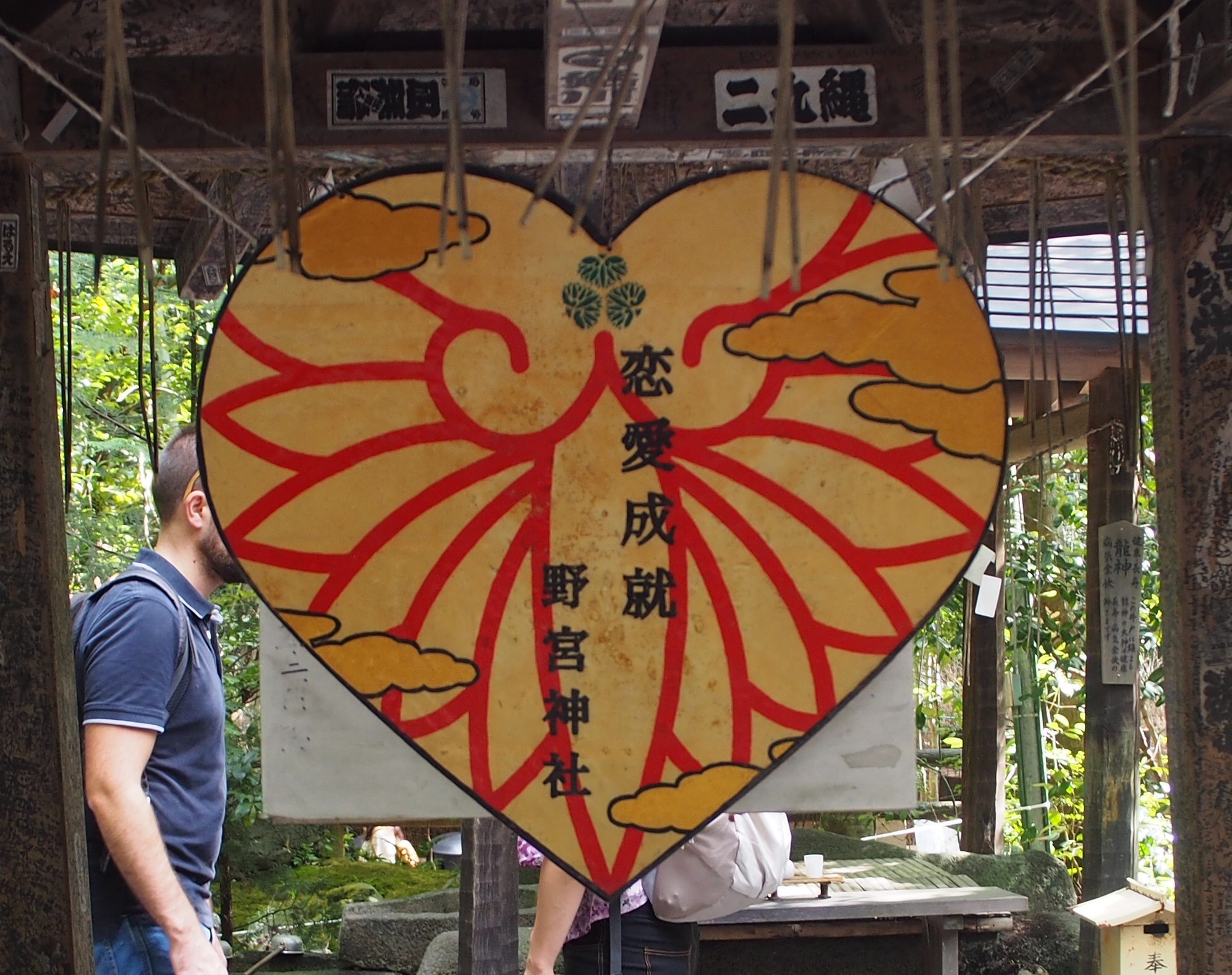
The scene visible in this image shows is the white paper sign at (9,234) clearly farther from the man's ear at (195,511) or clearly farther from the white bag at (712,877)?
the white bag at (712,877)

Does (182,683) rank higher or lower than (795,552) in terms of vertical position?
lower

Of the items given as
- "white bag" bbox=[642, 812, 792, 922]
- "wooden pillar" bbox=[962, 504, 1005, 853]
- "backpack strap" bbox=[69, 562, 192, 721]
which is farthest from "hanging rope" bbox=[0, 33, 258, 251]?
"wooden pillar" bbox=[962, 504, 1005, 853]

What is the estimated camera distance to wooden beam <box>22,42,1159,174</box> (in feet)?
7.25

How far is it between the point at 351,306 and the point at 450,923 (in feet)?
13.8

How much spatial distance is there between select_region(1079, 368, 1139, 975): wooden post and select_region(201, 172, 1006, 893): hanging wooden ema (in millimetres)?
3863

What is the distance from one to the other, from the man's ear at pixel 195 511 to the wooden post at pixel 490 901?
4.95 feet

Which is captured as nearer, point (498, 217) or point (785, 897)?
point (498, 217)

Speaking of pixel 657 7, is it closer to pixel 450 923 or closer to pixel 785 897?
pixel 785 897

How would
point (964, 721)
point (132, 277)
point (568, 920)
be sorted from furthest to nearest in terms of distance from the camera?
1. point (132, 277)
2. point (964, 721)
3. point (568, 920)

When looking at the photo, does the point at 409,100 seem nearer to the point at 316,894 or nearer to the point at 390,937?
the point at 390,937

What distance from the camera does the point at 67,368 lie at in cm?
234

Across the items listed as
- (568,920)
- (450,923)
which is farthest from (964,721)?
(568,920)

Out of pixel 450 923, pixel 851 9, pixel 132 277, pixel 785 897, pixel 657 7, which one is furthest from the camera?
pixel 132 277

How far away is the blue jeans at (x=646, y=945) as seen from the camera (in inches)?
116
